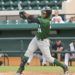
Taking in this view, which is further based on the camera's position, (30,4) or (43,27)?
(30,4)

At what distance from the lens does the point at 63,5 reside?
16938 mm

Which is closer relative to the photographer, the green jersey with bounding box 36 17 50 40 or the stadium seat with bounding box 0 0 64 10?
the green jersey with bounding box 36 17 50 40

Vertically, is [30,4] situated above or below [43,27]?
below

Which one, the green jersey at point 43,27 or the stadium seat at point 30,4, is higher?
the green jersey at point 43,27

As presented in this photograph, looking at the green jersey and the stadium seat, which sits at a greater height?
the green jersey

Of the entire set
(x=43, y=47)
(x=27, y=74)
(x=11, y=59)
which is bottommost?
→ (x=11, y=59)

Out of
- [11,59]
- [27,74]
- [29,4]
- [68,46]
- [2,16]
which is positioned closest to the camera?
[27,74]

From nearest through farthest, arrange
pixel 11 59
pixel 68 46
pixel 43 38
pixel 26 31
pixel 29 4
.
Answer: pixel 43 38 < pixel 68 46 < pixel 11 59 < pixel 26 31 < pixel 29 4

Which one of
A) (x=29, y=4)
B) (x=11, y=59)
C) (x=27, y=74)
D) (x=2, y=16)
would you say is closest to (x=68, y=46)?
(x=11, y=59)

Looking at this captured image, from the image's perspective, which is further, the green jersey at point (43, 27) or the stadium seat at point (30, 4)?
the stadium seat at point (30, 4)

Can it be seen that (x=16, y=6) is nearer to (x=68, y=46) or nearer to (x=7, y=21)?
(x=7, y=21)

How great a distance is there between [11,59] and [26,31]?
176 cm

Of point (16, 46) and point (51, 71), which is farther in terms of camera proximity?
point (16, 46)

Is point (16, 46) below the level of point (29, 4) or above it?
below
